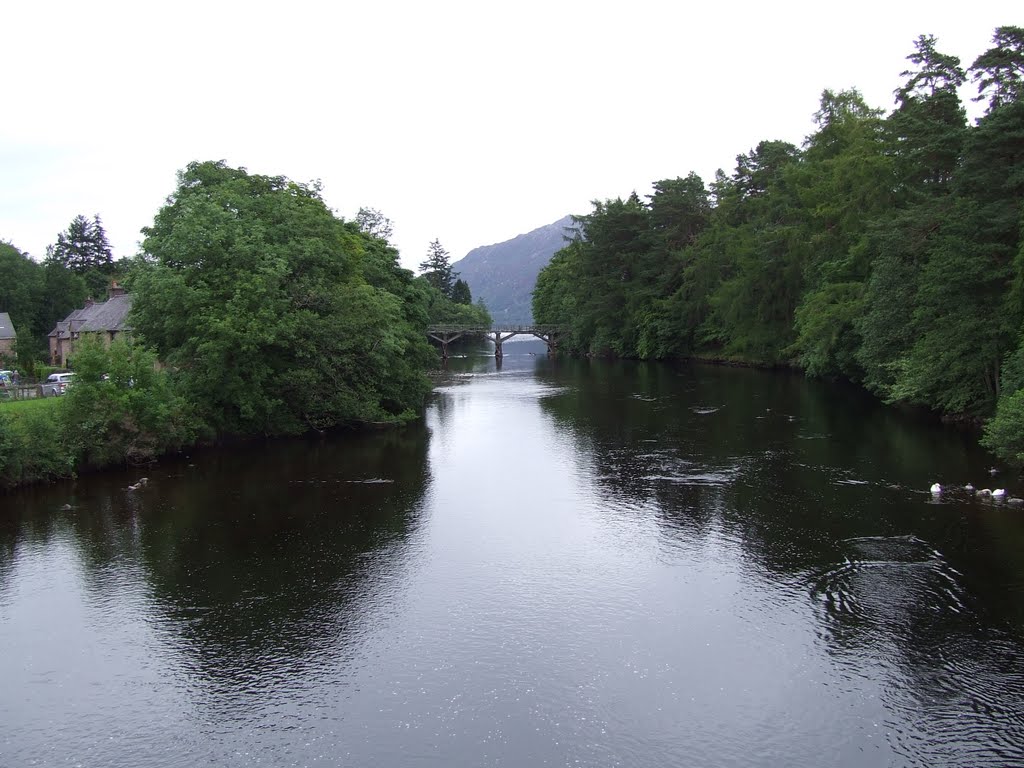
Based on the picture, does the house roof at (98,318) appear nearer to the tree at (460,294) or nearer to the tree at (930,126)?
the tree at (930,126)

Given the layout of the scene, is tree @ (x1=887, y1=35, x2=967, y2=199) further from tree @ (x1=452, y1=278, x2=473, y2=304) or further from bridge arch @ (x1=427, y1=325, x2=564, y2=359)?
tree @ (x1=452, y1=278, x2=473, y2=304)

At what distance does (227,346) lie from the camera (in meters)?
34.0

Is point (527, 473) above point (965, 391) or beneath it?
beneath

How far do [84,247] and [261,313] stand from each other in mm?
83180

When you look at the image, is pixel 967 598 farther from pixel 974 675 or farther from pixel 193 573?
pixel 193 573

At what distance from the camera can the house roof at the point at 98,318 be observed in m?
60.2

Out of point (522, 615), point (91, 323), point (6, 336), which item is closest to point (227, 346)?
point (522, 615)

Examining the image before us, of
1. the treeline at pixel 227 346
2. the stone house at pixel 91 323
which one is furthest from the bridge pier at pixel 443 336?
the treeline at pixel 227 346

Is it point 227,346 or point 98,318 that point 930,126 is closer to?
point 227,346

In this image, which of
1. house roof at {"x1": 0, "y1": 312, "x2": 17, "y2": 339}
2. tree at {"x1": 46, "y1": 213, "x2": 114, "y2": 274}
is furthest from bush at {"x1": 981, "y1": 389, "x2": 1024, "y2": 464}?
tree at {"x1": 46, "y1": 213, "x2": 114, "y2": 274}

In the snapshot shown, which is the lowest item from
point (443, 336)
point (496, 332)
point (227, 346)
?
point (227, 346)

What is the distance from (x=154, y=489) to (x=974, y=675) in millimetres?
26050

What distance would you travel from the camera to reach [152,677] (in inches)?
573

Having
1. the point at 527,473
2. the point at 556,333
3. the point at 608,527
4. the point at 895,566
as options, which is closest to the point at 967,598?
the point at 895,566
